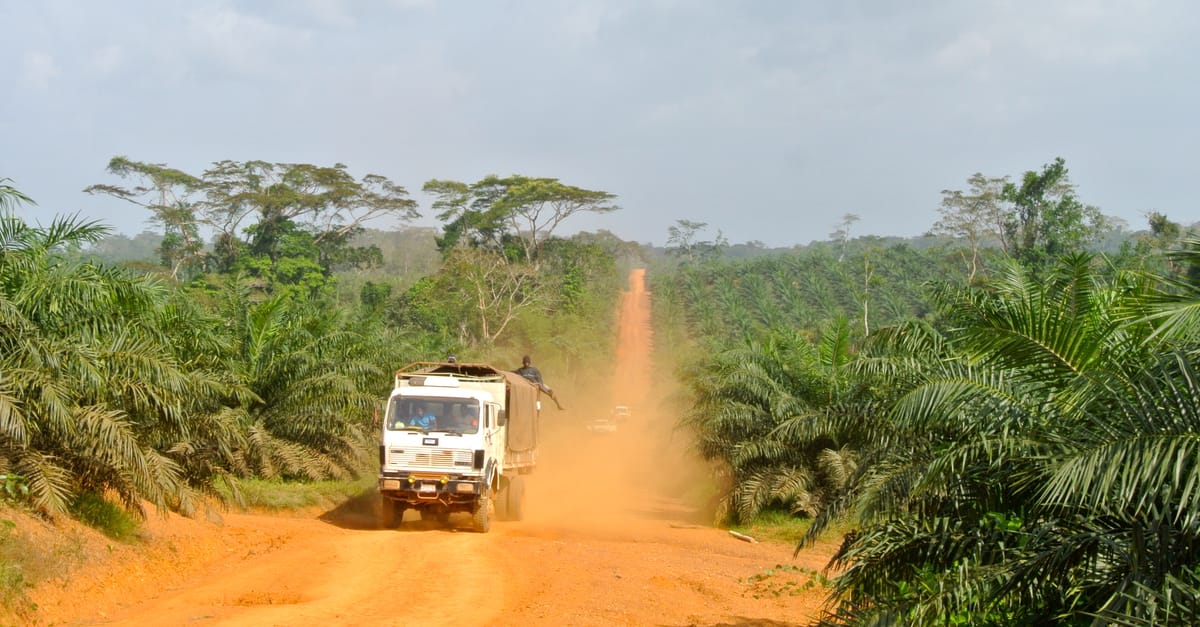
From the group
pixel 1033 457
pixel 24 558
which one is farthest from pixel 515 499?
pixel 1033 457

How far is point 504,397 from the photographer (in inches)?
760

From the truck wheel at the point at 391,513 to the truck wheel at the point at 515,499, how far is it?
2408mm

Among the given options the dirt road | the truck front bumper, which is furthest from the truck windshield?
the dirt road

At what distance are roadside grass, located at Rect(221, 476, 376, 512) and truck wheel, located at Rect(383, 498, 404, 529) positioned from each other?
231 centimetres

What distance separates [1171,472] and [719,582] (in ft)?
24.8

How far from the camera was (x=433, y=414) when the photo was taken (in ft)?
57.4

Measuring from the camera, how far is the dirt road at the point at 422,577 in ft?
32.6

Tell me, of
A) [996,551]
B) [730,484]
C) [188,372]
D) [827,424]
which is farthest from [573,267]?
[996,551]

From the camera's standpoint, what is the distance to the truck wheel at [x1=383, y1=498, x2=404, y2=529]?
17.4 meters

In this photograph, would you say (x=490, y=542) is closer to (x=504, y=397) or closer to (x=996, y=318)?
(x=504, y=397)

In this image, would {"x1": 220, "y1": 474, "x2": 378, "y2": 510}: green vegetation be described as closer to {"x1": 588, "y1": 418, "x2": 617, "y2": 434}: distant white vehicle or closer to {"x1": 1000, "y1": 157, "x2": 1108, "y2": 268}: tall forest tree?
{"x1": 588, "y1": 418, "x2": 617, "y2": 434}: distant white vehicle

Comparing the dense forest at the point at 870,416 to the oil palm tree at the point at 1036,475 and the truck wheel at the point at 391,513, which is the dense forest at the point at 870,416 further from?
the truck wheel at the point at 391,513

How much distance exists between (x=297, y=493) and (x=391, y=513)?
10.5ft

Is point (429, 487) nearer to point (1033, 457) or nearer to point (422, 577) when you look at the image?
point (422, 577)
